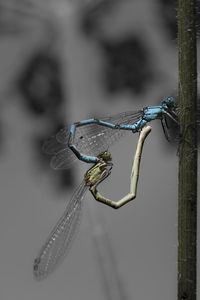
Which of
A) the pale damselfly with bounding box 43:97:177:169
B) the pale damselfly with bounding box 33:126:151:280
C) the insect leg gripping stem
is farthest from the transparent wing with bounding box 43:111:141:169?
the insect leg gripping stem

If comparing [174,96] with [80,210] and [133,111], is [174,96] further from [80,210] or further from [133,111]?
[80,210]

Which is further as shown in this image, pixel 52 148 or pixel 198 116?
pixel 52 148

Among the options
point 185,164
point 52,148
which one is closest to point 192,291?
point 185,164

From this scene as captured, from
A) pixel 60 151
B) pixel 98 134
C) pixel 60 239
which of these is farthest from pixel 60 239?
pixel 98 134

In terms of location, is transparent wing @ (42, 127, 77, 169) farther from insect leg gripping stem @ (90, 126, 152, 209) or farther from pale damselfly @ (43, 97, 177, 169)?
insect leg gripping stem @ (90, 126, 152, 209)

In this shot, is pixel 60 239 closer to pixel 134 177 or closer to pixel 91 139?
pixel 91 139
